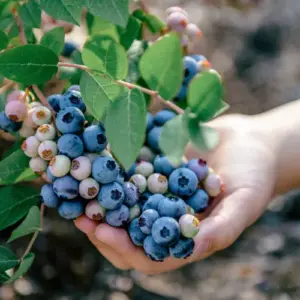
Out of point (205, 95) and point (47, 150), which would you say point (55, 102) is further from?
point (205, 95)

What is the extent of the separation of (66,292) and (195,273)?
1.47 feet

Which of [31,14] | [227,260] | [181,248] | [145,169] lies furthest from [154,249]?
[227,260]

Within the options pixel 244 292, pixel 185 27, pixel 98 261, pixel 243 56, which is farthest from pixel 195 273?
pixel 185 27

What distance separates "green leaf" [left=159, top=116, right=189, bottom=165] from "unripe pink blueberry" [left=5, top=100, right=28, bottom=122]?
11.1 inches

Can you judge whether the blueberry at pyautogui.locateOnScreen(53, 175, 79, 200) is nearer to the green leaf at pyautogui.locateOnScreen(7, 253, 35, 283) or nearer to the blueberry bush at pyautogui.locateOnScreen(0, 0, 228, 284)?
the blueberry bush at pyautogui.locateOnScreen(0, 0, 228, 284)

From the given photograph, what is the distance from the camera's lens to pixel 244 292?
6.36ft

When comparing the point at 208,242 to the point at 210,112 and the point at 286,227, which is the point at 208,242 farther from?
the point at 286,227

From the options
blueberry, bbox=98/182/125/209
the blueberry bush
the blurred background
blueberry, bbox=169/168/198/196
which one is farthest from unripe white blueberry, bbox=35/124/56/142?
the blurred background

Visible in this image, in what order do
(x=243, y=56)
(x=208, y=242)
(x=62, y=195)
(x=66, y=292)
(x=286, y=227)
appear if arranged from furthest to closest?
(x=243, y=56) → (x=286, y=227) → (x=66, y=292) → (x=208, y=242) → (x=62, y=195)

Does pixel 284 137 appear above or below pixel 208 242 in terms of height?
below

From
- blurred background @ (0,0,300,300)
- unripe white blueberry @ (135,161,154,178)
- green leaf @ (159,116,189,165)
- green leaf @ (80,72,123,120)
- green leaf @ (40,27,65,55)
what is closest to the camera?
green leaf @ (159,116,189,165)

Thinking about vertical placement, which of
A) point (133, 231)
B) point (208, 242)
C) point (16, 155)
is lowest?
point (208, 242)

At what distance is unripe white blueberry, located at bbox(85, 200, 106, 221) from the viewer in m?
0.82

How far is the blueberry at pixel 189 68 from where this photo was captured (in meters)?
0.98
